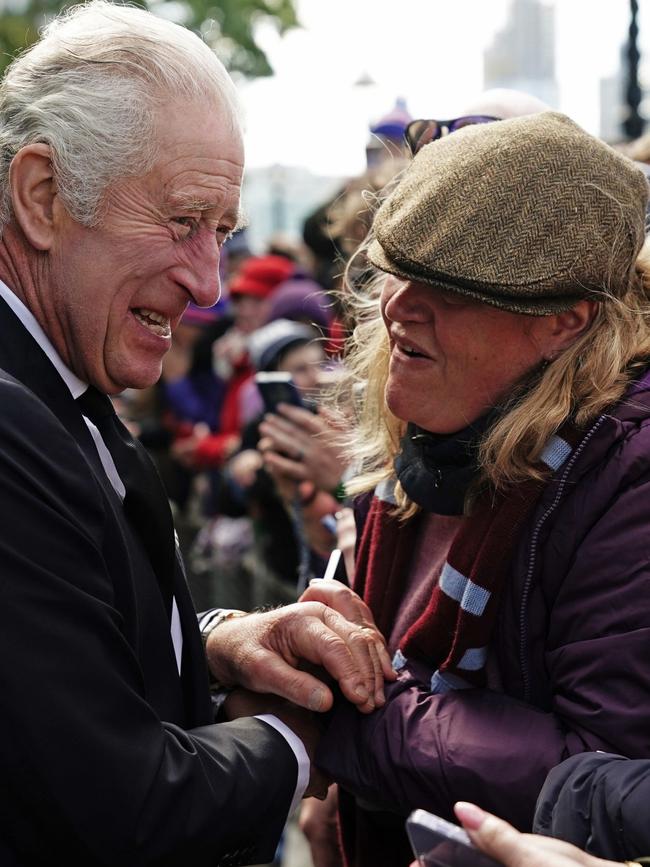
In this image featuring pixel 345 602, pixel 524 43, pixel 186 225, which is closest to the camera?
pixel 186 225

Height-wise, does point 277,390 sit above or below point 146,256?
below

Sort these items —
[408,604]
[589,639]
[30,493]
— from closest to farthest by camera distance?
[30,493], [589,639], [408,604]

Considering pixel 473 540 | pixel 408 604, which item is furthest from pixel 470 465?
pixel 408 604

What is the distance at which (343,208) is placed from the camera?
425 centimetres

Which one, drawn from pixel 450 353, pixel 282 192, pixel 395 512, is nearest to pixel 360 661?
pixel 395 512

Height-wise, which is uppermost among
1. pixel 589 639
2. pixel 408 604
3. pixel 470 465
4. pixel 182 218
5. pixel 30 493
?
pixel 182 218

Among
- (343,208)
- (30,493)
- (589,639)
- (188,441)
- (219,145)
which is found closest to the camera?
(30,493)

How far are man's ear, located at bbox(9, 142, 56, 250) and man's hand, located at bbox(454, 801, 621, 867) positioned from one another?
4.21 ft

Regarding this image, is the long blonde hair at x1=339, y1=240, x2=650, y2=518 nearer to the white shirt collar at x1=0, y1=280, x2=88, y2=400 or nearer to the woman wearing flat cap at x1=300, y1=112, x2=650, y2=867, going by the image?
the woman wearing flat cap at x1=300, y1=112, x2=650, y2=867

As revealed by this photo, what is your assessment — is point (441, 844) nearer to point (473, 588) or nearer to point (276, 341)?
point (473, 588)

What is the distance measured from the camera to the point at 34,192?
7.00ft

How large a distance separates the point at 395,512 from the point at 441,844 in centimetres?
103

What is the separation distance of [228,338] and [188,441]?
33.5 inches

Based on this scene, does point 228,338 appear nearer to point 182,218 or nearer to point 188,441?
point 188,441
